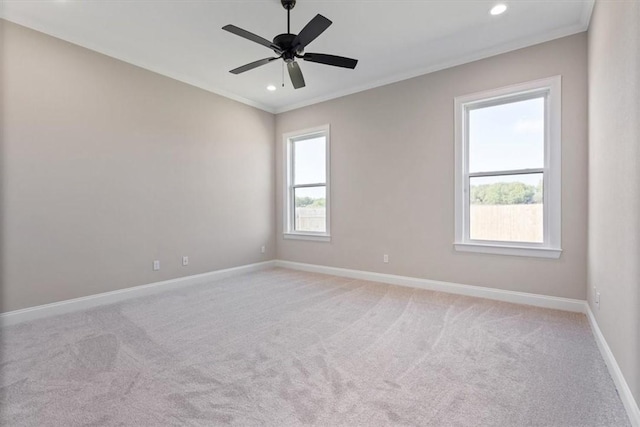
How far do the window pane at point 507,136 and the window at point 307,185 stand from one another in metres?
2.29

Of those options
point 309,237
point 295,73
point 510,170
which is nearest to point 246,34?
point 295,73

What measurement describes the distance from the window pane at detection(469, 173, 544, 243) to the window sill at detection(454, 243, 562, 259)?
0.12 meters

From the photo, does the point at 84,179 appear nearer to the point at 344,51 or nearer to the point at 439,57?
the point at 344,51

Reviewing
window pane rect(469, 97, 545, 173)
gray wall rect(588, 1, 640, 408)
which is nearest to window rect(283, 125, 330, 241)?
window pane rect(469, 97, 545, 173)

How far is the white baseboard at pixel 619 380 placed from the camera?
60.4 inches

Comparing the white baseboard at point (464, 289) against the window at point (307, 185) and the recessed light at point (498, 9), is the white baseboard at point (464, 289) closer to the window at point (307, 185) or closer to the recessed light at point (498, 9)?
the window at point (307, 185)

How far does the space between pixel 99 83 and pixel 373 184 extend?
3752 millimetres

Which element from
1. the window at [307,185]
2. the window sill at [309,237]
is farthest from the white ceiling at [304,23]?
the window sill at [309,237]

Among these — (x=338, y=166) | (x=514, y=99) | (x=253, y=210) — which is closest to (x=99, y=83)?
(x=253, y=210)

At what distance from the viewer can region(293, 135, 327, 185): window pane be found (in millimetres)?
5418

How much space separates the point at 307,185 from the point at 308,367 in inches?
150

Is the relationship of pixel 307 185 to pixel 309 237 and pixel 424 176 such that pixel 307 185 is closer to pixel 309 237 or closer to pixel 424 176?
pixel 309 237

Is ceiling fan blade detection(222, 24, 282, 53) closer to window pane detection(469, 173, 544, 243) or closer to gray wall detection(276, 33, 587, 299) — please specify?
gray wall detection(276, 33, 587, 299)

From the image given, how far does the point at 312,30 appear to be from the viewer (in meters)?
2.46
